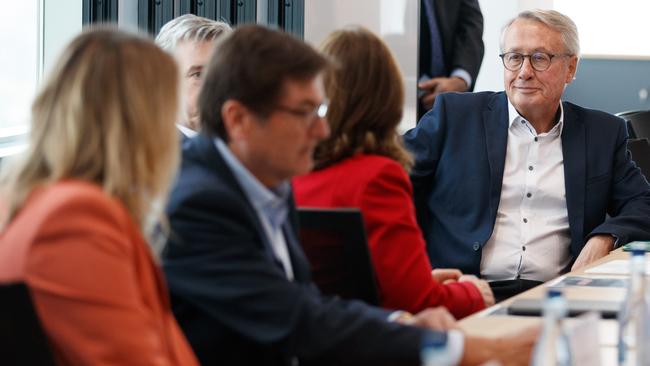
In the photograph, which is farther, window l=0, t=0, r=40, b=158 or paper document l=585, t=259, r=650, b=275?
window l=0, t=0, r=40, b=158

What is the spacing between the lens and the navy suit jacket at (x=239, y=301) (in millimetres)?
2064

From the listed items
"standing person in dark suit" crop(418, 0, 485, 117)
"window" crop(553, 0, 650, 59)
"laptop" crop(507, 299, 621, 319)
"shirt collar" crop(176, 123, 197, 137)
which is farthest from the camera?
"window" crop(553, 0, 650, 59)

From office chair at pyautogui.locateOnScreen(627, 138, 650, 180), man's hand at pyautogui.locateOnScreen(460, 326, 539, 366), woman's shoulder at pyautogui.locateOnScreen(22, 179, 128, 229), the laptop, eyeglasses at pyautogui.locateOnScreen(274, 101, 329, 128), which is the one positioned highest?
eyeglasses at pyautogui.locateOnScreen(274, 101, 329, 128)

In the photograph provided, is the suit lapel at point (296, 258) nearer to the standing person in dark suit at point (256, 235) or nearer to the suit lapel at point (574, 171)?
the standing person in dark suit at point (256, 235)

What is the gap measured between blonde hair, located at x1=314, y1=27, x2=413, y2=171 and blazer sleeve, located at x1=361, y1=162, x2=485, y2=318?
0.34ft

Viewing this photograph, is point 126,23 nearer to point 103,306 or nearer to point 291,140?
point 291,140

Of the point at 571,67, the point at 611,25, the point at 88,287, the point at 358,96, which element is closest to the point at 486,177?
the point at 571,67

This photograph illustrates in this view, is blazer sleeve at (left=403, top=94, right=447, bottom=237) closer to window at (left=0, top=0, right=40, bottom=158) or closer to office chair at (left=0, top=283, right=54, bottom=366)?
window at (left=0, top=0, right=40, bottom=158)

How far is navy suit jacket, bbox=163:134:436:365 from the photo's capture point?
81.3 inches

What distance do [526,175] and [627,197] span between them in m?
0.39

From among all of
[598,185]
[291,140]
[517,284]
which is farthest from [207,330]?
[598,185]

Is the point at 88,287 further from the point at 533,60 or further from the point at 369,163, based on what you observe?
the point at 533,60

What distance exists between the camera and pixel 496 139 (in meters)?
4.14

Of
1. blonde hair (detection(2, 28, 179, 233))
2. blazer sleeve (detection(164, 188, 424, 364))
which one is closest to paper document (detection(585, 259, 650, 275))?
blazer sleeve (detection(164, 188, 424, 364))
